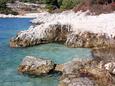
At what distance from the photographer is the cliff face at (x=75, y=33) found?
3356 cm

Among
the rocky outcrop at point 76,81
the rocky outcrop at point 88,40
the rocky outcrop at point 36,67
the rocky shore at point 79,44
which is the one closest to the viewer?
the rocky outcrop at point 76,81

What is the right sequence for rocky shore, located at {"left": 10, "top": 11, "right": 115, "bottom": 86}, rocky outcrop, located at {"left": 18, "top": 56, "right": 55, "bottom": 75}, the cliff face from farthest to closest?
the cliff face → rocky outcrop, located at {"left": 18, "top": 56, "right": 55, "bottom": 75} → rocky shore, located at {"left": 10, "top": 11, "right": 115, "bottom": 86}

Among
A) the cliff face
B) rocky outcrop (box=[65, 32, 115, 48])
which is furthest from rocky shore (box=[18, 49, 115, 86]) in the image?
the cliff face

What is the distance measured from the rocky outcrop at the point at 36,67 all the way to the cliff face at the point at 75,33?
1025 cm

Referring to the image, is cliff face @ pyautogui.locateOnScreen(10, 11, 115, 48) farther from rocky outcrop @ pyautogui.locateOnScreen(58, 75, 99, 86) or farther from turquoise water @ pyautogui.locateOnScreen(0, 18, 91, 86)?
rocky outcrop @ pyautogui.locateOnScreen(58, 75, 99, 86)

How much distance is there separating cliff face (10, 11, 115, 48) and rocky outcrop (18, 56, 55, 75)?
10.2 metres

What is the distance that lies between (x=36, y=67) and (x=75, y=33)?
1262 cm

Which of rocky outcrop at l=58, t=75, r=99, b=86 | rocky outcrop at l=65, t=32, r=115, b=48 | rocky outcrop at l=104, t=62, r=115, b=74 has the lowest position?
rocky outcrop at l=58, t=75, r=99, b=86

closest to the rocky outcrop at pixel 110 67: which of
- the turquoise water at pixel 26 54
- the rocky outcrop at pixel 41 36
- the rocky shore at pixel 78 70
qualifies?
the rocky shore at pixel 78 70

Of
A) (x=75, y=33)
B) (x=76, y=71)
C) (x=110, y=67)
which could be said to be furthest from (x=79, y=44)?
(x=76, y=71)

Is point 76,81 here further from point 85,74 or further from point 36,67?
point 36,67

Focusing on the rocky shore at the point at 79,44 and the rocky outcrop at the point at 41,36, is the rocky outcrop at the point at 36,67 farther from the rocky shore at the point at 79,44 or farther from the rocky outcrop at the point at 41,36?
the rocky outcrop at the point at 41,36

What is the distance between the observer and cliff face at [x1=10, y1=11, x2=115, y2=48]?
33562 mm

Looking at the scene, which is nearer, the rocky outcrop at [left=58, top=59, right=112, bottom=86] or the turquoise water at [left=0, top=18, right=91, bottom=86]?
the rocky outcrop at [left=58, top=59, right=112, bottom=86]
